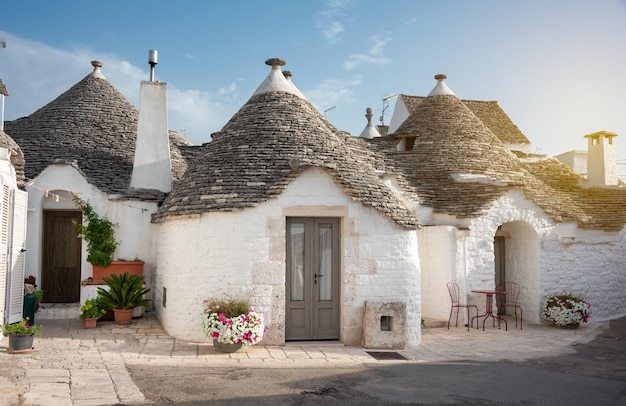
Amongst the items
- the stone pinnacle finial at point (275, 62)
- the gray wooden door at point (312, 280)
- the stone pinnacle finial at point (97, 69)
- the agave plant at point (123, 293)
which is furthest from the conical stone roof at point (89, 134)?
the gray wooden door at point (312, 280)

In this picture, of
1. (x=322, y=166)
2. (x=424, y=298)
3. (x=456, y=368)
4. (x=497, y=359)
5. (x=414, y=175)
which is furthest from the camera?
(x=414, y=175)

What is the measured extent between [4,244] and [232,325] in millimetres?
4212

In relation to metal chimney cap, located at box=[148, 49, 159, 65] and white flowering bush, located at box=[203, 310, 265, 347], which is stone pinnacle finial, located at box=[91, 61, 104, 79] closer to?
metal chimney cap, located at box=[148, 49, 159, 65]

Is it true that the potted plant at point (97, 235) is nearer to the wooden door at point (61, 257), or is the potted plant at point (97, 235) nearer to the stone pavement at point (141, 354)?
the wooden door at point (61, 257)

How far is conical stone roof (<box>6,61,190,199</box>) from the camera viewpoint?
42.9ft

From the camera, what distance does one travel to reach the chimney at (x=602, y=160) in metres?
17.5

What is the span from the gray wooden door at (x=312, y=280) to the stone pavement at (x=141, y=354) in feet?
1.02

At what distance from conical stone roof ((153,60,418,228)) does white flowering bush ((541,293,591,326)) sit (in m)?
4.76

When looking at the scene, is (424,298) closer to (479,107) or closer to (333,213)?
(333,213)

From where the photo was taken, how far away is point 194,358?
8.66m

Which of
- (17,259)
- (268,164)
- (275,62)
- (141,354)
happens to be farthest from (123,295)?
(275,62)

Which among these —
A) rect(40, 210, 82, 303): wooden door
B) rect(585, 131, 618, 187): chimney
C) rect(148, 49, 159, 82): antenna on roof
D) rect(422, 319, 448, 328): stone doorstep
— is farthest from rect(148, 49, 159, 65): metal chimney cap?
rect(585, 131, 618, 187): chimney

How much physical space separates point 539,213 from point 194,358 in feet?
29.8

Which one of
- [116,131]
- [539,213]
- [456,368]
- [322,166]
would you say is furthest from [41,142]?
[539,213]
